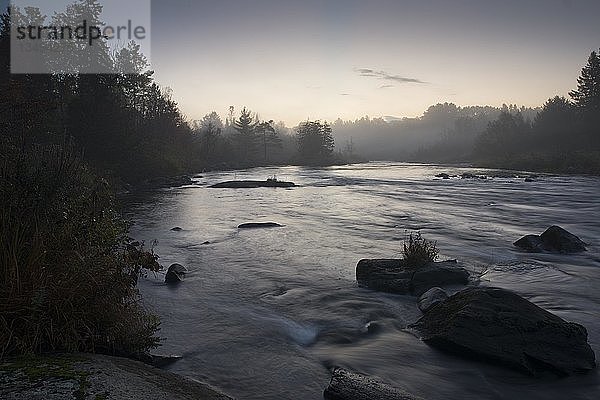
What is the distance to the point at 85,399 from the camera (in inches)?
162

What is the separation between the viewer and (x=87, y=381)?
4469 mm

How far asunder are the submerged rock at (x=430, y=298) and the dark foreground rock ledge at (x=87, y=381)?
591cm

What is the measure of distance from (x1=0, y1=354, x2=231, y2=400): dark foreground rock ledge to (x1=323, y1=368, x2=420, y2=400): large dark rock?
175cm

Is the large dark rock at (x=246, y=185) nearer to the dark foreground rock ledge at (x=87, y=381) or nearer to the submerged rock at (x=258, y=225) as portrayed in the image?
the submerged rock at (x=258, y=225)

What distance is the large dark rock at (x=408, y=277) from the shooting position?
11.5 meters

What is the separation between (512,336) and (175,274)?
28.2 feet

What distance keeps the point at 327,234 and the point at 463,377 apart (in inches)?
536

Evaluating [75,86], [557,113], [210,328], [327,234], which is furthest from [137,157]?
[557,113]

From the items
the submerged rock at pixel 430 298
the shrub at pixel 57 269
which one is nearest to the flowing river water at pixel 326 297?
the submerged rock at pixel 430 298

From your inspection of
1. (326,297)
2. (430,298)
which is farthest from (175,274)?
(430,298)

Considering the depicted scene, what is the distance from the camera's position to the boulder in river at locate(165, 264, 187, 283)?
40.5ft

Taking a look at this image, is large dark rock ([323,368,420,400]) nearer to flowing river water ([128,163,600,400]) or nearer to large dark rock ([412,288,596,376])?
flowing river water ([128,163,600,400])

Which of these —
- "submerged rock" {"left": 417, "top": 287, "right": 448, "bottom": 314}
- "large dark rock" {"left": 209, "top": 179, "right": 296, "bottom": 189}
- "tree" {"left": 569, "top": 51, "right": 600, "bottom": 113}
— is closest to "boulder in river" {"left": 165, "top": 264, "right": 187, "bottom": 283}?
"submerged rock" {"left": 417, "top": 287, "right": 448, "bottom": 314}

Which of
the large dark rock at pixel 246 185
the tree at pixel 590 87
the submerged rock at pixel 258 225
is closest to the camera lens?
the submerged rock at pixel 258 225
